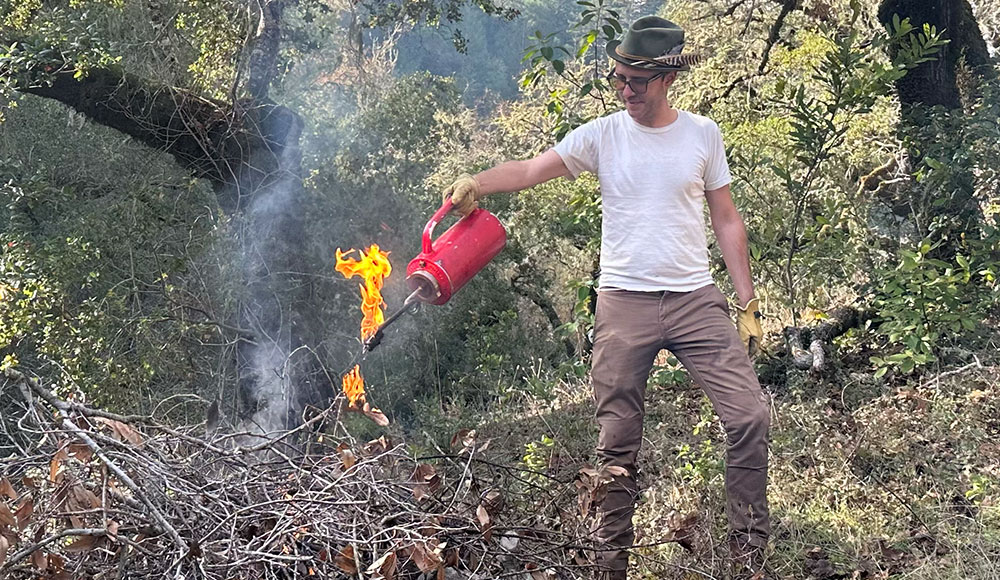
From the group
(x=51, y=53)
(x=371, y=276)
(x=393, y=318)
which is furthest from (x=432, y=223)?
(x=51, y=53)

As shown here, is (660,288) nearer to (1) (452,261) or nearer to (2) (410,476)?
(1) (452,261)

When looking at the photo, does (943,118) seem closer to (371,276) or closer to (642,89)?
(642,89)

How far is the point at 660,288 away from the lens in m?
3.31

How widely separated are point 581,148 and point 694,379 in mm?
911

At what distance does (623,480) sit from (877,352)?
3.17 metres

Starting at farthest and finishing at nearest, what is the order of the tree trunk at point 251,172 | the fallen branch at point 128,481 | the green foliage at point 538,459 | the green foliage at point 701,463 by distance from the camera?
the tree trunk at point 251,172 → the green foliage at point 538,459 → the green foliage at point 701,463 → the fallen branch at point 128,481

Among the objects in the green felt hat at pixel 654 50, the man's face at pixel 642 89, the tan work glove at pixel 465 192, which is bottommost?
the tan work glove at pixel 465 192

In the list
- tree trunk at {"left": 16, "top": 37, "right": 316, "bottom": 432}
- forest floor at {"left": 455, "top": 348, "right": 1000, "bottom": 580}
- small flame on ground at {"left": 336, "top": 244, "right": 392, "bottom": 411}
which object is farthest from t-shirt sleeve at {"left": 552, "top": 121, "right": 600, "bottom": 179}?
tree trunk at {"left": 16, "top": 37, "right": 316, "bottom": 432}

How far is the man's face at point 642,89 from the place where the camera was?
132 inches

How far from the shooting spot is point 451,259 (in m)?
3.64

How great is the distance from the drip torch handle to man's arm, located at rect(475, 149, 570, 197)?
0.13 metres

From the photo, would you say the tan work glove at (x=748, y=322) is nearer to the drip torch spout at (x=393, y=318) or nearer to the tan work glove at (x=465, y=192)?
the tan work glove at (x=465, y=192)

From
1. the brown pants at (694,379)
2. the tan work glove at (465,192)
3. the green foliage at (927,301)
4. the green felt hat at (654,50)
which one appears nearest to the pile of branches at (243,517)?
the brown pants at (694,379)

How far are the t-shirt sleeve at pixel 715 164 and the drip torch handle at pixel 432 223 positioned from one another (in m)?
0.95
